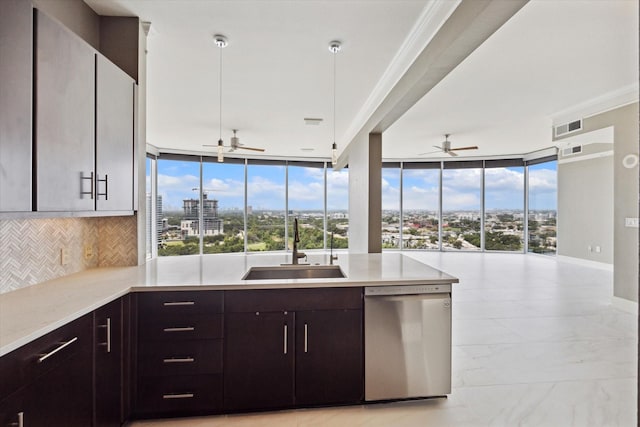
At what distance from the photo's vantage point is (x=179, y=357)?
6.32ft

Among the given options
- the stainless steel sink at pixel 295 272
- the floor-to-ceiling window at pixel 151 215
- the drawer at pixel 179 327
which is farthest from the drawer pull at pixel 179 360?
the floor-to-ceiling window at pixel 151 215

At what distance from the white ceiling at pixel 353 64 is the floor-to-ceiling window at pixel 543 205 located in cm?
271

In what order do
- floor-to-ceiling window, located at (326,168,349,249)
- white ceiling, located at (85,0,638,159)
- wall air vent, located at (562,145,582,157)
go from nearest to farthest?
white ceiling, located at (85,0,638,159), wall air vent, located at (562,145,582,157), floor-to-ceiling window, located at (326,168,349,249)

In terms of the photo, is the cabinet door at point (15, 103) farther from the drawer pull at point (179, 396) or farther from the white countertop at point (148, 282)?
the drawer pull at point (179, 396)

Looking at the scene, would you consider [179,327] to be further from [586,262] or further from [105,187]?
[586,262]

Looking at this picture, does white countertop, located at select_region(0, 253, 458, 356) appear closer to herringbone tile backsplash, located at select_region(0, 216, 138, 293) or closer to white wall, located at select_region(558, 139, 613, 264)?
herringbone tile backsplash, located at select_region(0, 216, 138, 293)

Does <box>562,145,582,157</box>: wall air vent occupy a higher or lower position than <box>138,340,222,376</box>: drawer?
higher

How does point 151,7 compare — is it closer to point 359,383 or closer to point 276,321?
point 276,321

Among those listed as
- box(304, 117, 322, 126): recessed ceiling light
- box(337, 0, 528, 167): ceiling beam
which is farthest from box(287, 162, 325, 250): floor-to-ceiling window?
box(337, 0, 528, 167): ceiling beam

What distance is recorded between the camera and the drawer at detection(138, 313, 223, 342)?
1.90 meters

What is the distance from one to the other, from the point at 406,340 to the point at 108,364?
1746 mm

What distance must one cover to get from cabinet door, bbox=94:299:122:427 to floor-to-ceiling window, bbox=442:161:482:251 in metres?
9.15

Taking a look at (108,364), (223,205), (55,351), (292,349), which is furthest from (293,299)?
(223,205)

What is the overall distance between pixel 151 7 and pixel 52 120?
1.43 m
